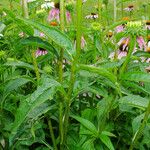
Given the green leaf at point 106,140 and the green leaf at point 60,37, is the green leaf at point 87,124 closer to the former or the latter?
the green leaf at point 106,140

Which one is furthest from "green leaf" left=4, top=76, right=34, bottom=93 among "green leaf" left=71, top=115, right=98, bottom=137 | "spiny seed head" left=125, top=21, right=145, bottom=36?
"spiny seed head" left=125, top=21, right=145, bottom=36

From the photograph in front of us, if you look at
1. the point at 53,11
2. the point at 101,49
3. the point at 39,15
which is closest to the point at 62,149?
the point at 101,49

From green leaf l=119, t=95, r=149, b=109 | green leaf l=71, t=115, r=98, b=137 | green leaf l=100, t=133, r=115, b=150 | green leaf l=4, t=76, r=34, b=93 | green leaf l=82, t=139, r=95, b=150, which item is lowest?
green leaf l=82, t=139, r=95, b=150

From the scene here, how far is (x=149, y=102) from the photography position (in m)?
1.02

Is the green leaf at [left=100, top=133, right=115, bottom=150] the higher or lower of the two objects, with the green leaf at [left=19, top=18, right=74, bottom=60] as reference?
lower

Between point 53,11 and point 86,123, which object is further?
point 53,11

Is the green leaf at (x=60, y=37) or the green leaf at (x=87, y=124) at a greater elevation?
the green leaf at (x=60, y=37)

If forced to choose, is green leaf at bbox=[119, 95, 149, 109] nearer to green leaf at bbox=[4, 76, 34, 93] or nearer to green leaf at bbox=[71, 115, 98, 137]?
green leaf at bbox=[71, 115, 98, 137]

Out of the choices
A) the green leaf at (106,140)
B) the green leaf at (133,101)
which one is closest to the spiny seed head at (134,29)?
the green leaf at (133,101)

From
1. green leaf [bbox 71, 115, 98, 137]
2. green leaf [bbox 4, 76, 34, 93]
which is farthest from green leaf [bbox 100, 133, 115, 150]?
green leaf [bbox 4, 76, 34, 93]

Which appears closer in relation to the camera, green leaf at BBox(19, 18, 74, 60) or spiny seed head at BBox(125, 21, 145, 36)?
green leaf at BBox(19, 18, 74, 60)

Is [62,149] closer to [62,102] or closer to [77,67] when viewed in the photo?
[62,102]

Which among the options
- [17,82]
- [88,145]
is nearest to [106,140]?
[88,145]

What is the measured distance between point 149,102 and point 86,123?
169 mm
